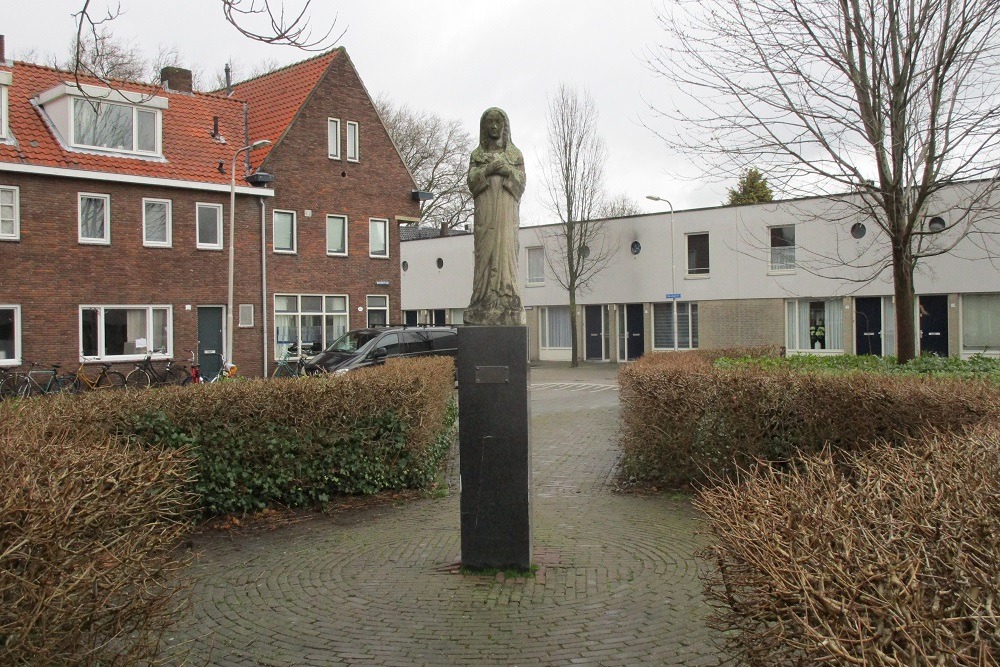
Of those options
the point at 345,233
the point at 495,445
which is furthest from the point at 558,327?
the point at 495,445

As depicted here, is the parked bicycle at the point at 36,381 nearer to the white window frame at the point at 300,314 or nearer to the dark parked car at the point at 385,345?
the dark parked car at the point at 385,345

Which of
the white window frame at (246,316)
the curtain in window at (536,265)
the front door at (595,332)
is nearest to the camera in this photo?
the white window frame at (246,316)

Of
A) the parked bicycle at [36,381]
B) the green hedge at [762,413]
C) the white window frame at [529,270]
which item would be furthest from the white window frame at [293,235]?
the green hedge at [762,413]

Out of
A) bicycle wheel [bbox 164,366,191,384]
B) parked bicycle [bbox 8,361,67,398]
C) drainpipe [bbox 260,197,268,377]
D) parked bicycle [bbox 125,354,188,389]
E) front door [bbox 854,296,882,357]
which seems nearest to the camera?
parked bicycle [bbox 8,361,67,398]

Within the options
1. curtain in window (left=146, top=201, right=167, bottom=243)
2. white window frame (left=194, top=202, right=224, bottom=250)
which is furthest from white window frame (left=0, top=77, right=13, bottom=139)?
white window frame (left=194, top=202, right=224, bottom=250)

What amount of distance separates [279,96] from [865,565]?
30374mm

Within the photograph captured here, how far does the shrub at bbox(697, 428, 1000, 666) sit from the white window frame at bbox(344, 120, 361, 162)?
27.8 metres

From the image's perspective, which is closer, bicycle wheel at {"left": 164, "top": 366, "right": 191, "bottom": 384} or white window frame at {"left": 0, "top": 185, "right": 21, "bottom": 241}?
white window frame at {"left": 0, "top": 185, "right": 21, "bottom": 241}

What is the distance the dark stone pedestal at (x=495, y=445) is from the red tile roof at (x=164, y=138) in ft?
57.1

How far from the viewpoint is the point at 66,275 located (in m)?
22.9

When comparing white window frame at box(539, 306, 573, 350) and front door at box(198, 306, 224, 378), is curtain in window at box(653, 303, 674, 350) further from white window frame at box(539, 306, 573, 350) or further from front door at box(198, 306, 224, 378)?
front door at box(198, 306, 224, 378)

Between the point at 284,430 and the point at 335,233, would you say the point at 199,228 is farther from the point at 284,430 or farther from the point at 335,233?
the point at 284,430

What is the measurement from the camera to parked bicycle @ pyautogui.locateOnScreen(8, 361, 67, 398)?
20.1 meters

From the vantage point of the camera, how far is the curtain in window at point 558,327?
134 ft
